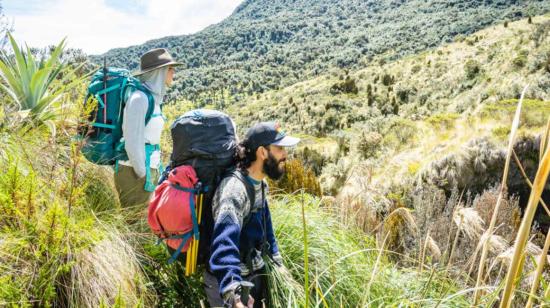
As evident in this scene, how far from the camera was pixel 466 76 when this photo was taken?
69.3ft

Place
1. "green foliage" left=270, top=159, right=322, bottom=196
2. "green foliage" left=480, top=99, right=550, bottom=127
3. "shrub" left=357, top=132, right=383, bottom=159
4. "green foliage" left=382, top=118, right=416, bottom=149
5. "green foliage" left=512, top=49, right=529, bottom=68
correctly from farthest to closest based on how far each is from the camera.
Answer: "green foliage" left=512, top=49, right=529, bottom=68
"shrub" left=357, top=132, right=383, bottom=159
"green foliage" left=382, top=118, right=416, bottom=149
"green foliage" left=480, top=99, right=550, bottom=127
"green foliage" left=270, top=159, right=322, bottom=196

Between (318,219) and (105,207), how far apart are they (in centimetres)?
172

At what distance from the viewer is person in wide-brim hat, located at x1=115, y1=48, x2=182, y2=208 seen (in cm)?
302

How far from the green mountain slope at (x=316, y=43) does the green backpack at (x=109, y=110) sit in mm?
34138

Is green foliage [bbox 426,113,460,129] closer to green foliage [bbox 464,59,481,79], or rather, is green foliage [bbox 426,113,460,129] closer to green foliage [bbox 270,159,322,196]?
green foliage [bbox 270,159,322,196]

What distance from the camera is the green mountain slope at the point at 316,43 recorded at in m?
72.8

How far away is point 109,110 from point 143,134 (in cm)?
38

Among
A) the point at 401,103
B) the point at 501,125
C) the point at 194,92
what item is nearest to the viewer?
the point at 501,125

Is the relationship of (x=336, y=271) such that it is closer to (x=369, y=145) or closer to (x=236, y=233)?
(x=236, y=233)

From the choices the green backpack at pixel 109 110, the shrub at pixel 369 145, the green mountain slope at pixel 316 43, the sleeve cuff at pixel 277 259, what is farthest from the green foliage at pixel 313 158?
the green mountain slope at pixel 316 43

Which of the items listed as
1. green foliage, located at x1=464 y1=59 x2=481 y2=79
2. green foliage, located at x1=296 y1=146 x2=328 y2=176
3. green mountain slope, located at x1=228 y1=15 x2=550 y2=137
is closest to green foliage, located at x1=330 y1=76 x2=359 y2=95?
green mountain slope, located at x1=228 y1=15 x2=550 y2=137

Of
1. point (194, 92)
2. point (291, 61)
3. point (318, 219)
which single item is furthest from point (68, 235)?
point (291, 61)

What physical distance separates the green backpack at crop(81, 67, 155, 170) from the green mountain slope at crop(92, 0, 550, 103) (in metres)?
34.1

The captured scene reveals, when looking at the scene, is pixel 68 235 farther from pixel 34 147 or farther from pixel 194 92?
pixel 194 92
